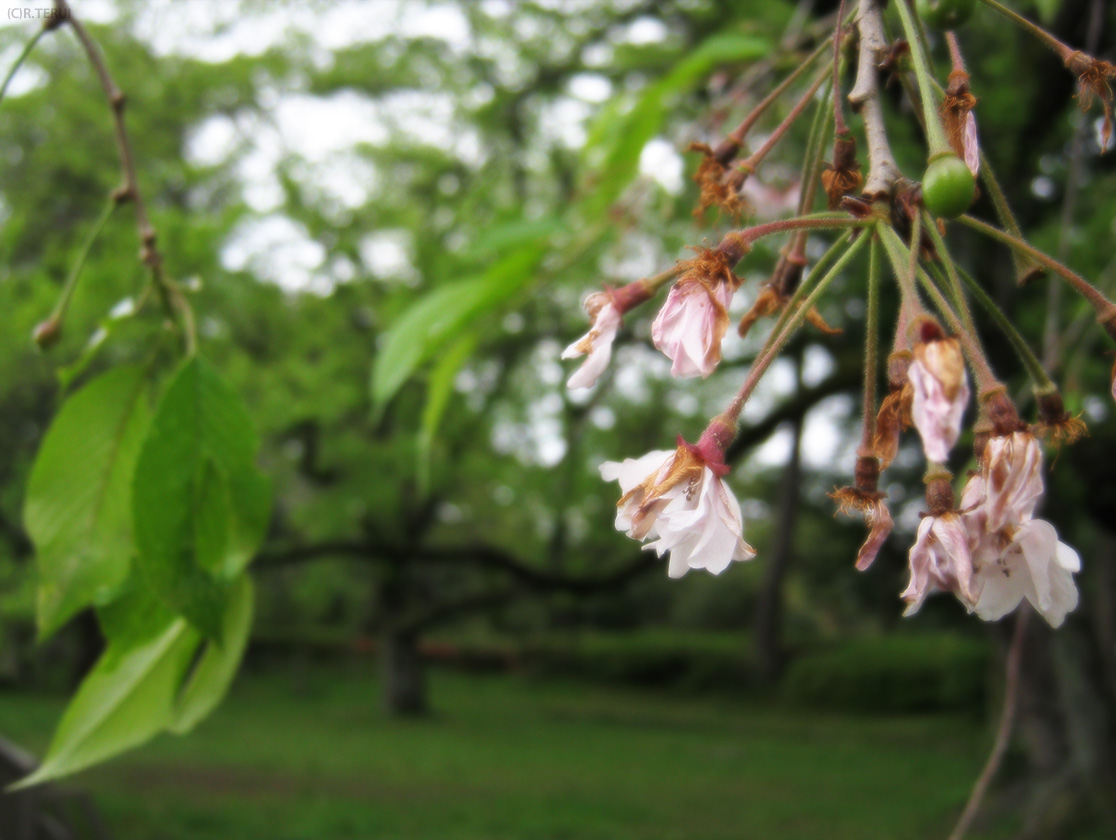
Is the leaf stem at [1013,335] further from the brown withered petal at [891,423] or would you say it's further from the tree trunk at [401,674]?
the tree trunk at [401,674]

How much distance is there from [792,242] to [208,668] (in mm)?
468

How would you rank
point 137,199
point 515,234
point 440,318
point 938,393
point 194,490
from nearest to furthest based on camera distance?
1. point 938,393
2. point 194,490
3. point 137,199
4. point 440,318
5. point 515,234

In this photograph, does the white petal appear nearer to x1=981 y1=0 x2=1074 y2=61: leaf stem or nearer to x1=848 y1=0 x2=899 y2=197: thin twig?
x1=848 y1=0 x2=899 y2=197: thin twig

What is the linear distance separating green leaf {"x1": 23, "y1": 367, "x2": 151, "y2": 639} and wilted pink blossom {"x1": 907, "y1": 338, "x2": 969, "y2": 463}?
19.0 inches

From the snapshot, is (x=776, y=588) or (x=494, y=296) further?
(x=776, y=588)

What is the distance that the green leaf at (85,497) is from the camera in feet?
1.99

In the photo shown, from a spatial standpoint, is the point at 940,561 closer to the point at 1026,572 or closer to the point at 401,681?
the point at 1026,572

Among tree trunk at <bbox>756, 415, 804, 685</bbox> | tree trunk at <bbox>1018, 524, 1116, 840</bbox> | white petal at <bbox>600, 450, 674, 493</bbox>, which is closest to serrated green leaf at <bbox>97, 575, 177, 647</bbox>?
white petal at <bbox>600, 450, 674, 493</bbox>

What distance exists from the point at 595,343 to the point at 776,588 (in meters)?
19.6

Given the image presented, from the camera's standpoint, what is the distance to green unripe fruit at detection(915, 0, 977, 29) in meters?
0.43

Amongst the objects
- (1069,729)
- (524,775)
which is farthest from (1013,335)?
(524,775)

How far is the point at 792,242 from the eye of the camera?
51 centimetres

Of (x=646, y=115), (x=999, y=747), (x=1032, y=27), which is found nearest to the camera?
(x=1032, y=27)

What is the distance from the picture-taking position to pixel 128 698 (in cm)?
62
